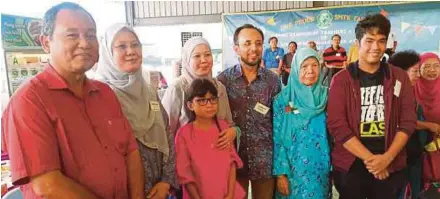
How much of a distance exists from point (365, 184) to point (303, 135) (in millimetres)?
387

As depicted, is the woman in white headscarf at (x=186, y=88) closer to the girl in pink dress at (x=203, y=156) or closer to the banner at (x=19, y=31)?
the girl in pink dress at (x=203, y=156)

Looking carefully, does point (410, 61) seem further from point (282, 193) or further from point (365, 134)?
point (282, 193)

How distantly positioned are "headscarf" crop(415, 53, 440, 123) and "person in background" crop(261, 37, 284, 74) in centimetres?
382

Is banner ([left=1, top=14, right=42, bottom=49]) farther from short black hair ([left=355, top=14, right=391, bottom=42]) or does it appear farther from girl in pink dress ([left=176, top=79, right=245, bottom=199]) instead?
short black hair ([left=355, top=14, right=391, bottom=42])

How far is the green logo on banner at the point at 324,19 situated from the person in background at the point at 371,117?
414 centimetres

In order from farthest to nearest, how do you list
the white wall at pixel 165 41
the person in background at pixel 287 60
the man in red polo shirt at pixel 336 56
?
the white wall at pixel 165 41 → the person in background at pixel 287 60 → the man in red polo shirt at pixel 336 56

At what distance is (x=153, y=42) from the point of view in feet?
22.8

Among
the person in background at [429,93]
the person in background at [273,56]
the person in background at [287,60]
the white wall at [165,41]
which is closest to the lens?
the person in background at [429,93]

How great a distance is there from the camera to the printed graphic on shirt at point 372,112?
1658 mm

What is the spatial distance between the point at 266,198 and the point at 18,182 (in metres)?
1.31

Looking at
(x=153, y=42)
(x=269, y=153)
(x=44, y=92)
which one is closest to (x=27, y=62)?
(x=44, y=92)

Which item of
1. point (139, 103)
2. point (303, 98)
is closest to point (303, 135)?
point (303, 98)

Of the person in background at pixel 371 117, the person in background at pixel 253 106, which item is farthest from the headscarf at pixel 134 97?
the person in background at pixel 371 117

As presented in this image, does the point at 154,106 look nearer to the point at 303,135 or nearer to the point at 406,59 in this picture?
the point at 303,135
